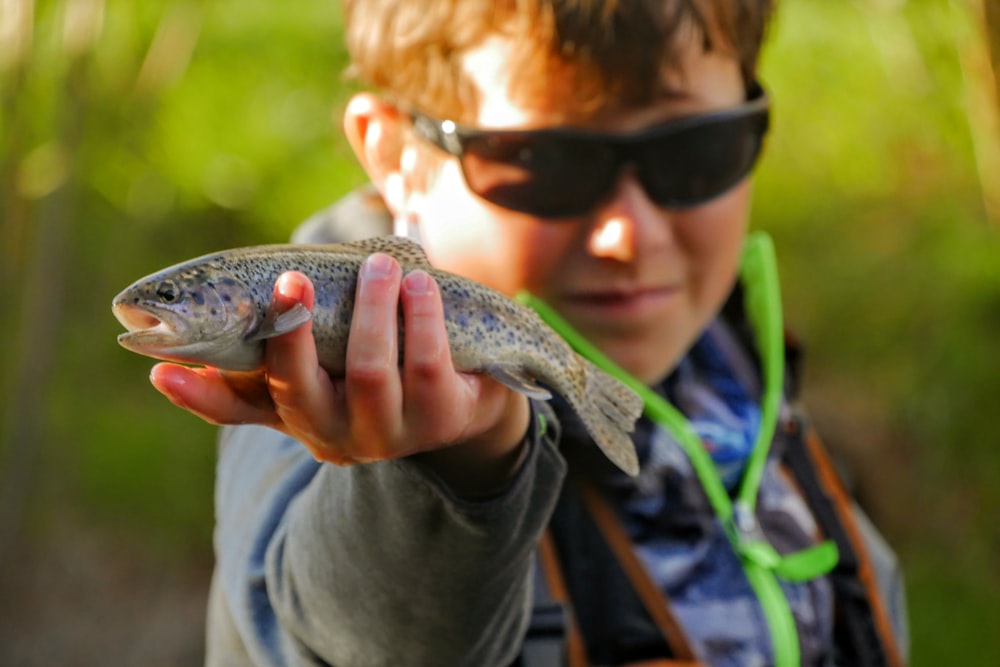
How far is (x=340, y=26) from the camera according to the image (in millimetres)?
5852

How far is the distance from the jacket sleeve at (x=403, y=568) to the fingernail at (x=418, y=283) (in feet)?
0.95

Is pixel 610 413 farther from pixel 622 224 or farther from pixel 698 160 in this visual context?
pixel 698 160

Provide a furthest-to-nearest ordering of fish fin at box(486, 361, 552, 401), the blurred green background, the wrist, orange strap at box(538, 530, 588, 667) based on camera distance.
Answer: the blurred green background < orange strap at box(538, 530, 588, 667) < the wrist < fish fin at box(486, 361, 552, 401)

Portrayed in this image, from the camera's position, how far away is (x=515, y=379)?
144cm

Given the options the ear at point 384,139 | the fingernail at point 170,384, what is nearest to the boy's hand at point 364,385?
the fingernail at point 170,384

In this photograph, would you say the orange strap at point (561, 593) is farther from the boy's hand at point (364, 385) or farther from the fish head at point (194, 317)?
the fish head at point (194, 317)

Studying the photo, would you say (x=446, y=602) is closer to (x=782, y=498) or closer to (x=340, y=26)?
(x=782, y=498)

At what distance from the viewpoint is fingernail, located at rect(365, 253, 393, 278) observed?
4.33 feet

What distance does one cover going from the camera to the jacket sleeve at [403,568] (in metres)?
→ 1.54

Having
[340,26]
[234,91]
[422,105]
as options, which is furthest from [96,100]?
[422,105]

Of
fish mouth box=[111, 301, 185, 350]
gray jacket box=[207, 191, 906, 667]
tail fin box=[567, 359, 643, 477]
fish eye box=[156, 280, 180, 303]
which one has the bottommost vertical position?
gray jacket box=[207, 191, 906, 667]

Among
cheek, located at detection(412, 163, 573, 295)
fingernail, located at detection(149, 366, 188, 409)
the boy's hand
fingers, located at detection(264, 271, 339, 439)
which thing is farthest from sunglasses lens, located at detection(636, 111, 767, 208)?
fingernail, located at detection(149, 366, 188, 409)

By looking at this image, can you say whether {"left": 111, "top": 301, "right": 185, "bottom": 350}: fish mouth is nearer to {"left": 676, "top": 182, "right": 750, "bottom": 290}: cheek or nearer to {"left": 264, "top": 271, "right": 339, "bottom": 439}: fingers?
{"left": 264, "top": 271, "right": 339, "bottom": 439}: fingers

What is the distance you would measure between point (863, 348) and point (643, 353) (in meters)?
2.78
